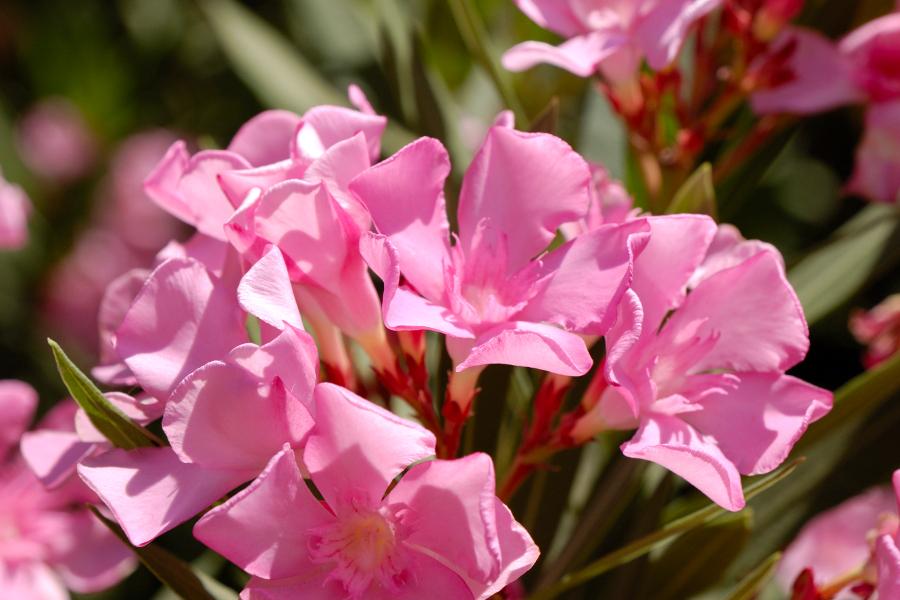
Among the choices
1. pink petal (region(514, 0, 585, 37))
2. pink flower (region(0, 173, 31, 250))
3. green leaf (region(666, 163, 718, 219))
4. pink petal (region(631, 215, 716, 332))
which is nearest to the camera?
pink petal (region(631, 215, 716, 332))

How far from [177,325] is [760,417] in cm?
46

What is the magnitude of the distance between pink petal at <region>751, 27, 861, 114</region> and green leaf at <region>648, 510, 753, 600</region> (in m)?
0.47

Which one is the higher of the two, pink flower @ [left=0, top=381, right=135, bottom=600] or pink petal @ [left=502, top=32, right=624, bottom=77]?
pink petal @ [left=502, top=32, right=624, bottom=77]

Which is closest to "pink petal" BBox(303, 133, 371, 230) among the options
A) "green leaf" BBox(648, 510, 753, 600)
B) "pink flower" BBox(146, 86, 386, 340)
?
"pink flower" BBox(146, 86, 386, 340)

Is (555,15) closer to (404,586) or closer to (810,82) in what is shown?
(810,82)

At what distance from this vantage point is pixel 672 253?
0.83 m

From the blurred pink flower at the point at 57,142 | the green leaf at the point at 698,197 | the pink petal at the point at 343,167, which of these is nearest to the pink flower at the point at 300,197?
the pink petal at the point at 343,167

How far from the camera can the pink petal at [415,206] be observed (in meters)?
0.81

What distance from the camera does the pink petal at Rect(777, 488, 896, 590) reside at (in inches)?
57.4

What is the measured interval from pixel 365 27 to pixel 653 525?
1.00m

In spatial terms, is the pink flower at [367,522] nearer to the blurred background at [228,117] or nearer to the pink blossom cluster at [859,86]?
the blurred background at [228,117]

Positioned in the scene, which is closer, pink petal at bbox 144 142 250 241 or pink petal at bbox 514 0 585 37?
pink petal at bbox 144 142 250 241

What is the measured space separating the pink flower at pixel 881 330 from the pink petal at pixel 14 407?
38.4 inches

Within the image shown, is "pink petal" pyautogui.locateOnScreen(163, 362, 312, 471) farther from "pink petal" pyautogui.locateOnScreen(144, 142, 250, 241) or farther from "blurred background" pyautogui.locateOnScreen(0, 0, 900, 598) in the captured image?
"blurred background" pyautogui.locateOnScreen(0, 0, 900, 598)
